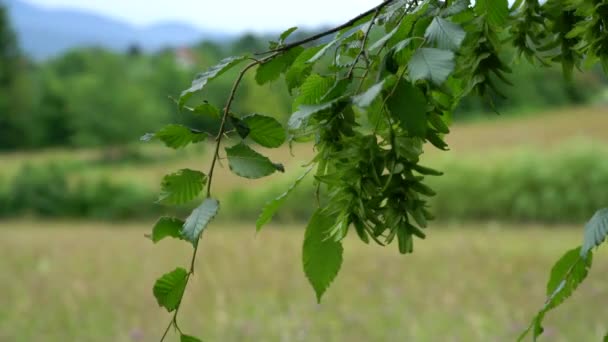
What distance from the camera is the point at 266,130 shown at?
23.0 inches

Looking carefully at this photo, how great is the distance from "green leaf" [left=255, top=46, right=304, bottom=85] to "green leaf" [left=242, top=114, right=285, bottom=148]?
3.2 inches

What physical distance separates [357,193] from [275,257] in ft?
14.8

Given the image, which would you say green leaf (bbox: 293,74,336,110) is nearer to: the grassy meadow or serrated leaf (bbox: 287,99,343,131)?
serrated leaf (bbox: 287,99,343,131)

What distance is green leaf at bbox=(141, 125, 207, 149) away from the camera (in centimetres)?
56

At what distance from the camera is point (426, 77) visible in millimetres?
445

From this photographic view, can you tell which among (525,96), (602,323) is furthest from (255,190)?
(525,96)

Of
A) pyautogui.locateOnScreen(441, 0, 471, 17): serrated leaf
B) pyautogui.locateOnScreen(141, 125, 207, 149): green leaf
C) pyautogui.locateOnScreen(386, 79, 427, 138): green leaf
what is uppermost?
pyautogui.locateOnScreen(441, 0, 471, 17): serrated leaf

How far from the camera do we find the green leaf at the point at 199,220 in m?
0.51

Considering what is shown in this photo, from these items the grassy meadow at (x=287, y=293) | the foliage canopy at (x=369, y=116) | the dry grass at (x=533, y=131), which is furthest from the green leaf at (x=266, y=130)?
the dry grass at (x=533, y=131)

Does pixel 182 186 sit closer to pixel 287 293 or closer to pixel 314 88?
pixel 314 88

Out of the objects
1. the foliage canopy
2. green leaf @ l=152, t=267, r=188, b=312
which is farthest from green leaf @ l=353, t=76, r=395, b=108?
green leaf @ l=152, t=267, r=188, b=312

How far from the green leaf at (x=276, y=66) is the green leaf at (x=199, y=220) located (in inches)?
6.2

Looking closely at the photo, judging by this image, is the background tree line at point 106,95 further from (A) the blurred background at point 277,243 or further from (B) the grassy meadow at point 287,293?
(B) the grassy meadow at point 287,293

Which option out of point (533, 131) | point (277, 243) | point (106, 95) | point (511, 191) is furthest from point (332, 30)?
point (106, 95)
